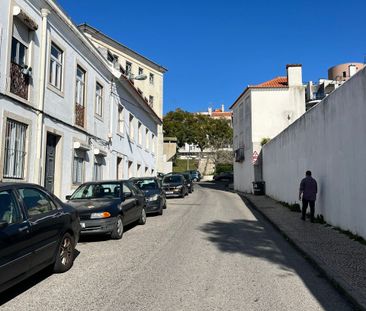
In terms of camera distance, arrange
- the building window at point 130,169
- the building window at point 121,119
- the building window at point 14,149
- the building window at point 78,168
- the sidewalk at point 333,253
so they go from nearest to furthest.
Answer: the sidewalk at point 333,253
the building window at point 14,149
the building window at point 78,168
the building window at point 121,119
the building window at point 130,169

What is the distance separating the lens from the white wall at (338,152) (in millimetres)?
8945

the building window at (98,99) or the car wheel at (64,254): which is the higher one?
the building window at (98,99)

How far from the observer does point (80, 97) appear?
53.3 feet

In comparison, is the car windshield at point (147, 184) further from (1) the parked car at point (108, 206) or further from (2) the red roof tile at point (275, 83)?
(2) the red roof tile at point (275, 83)

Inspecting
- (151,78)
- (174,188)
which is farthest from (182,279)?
(151,78)

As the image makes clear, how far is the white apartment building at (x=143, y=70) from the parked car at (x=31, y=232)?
30827mm

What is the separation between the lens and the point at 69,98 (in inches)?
580

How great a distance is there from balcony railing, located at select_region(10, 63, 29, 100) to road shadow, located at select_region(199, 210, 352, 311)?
6458 millimetres

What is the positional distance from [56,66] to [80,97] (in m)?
2.52

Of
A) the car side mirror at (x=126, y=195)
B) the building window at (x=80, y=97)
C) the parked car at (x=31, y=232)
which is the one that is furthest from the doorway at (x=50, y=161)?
the parked car at (x=31, y=232)

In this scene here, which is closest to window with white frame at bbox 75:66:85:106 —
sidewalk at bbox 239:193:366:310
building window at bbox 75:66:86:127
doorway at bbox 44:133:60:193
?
building window at bbox 75:66:86:127

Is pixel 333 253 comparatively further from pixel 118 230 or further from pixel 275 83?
pixel 275 83

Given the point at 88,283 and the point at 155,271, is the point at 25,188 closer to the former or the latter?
the point at 88,283

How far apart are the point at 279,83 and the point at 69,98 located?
19966mm
